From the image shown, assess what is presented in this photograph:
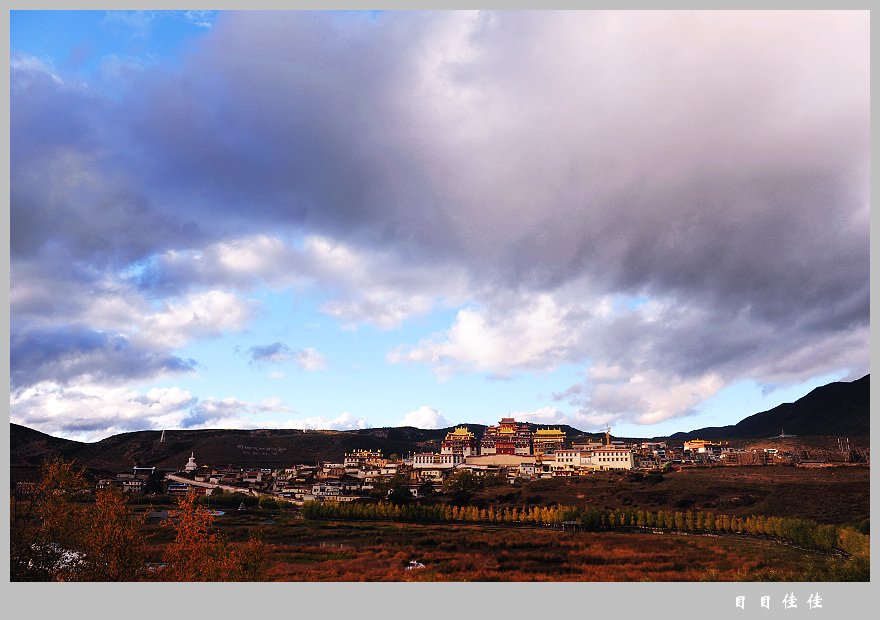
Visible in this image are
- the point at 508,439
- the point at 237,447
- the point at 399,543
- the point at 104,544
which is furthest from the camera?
the point at 237,447

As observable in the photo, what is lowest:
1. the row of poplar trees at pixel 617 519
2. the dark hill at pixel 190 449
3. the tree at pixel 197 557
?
the dark hill at pixel 190 449

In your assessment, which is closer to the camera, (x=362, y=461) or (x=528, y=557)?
(x=528, y=557)

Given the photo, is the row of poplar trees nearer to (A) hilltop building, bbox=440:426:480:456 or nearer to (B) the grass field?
(B) the grass field

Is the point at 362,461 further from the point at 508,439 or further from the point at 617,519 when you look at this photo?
the point at 617,519

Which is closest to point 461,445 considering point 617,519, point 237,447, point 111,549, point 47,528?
point 237,447

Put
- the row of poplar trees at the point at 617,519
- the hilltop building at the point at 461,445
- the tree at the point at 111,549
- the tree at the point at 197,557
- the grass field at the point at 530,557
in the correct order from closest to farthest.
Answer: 1. the tree at the point at 111,549
2. the tree at the point at 197,557
3. the grass field at the point at 530,557
4. the row of poplar trees at the point at 617,519
5. the hilltop building at the point at 461,445

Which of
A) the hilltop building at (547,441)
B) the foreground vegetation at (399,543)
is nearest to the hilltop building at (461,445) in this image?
the hilltop building at (547,441)

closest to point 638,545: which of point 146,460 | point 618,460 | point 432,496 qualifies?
point 432,496

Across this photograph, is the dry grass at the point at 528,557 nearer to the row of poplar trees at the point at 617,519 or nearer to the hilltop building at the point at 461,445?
the row of poplar trees at the point at 617,519

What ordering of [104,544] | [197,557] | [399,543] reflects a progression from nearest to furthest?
[104,544] < [197,557] < [399,543]

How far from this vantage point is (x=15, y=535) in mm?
30469

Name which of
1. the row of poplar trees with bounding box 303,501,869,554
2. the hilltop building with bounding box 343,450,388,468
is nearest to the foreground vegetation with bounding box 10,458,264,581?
the row of poplar trees with bounding box 303,501,869,554

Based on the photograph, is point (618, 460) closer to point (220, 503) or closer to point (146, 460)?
point (220, 503)

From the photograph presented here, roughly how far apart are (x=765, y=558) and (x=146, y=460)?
152014 millimetres
